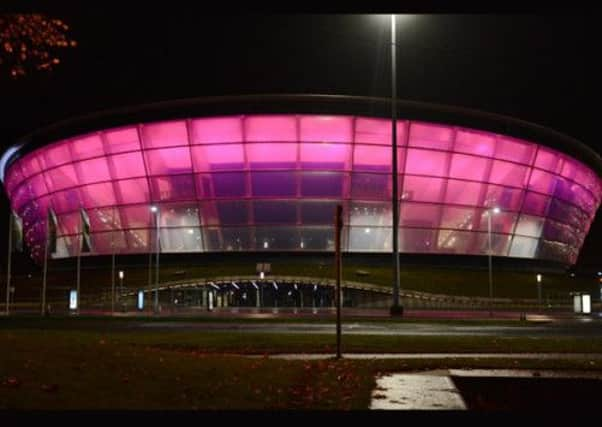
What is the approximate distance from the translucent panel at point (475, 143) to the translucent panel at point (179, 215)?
2258 cm

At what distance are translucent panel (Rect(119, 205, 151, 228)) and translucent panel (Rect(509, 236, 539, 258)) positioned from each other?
3250 cm

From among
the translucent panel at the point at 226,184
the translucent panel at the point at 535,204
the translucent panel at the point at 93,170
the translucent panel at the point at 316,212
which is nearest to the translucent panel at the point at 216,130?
the translucent panel at the point at 226,184

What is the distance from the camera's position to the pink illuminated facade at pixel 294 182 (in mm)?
61094

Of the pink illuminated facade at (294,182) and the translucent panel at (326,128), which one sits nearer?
the translucent panel at (326,128)

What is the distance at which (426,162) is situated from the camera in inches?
2480

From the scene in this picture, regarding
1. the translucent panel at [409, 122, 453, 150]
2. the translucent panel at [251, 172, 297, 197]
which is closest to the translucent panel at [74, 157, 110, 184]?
the translucent panel at [251, 172, 297, 197]

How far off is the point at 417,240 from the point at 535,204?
13.1 m

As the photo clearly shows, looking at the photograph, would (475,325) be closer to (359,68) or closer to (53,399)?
(53,399)

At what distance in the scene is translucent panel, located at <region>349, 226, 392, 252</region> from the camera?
207ft

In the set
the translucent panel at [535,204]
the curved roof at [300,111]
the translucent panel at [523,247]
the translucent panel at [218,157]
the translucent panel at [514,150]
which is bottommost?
the translucent panel at [523,247]

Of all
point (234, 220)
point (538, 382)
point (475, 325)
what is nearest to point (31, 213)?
point (234, 220)

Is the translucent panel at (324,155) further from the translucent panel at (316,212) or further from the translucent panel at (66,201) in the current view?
the translucent panel at (66,201)

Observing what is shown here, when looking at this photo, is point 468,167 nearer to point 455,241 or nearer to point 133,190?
point 455,241

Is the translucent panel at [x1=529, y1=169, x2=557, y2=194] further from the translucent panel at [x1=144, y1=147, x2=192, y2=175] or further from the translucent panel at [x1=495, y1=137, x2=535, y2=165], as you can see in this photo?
the translucent panel at [x1=144, y1=147, x2=192, y2=175]
